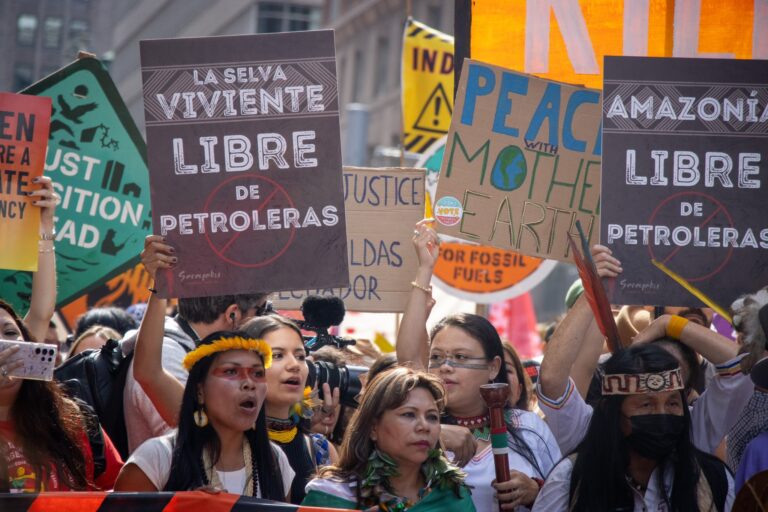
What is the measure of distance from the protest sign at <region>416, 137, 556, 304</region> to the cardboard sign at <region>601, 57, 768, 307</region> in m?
3.04

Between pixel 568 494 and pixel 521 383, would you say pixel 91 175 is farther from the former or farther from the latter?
pixel 568 494

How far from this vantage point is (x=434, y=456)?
4.37 m

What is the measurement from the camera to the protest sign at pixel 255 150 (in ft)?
16.3

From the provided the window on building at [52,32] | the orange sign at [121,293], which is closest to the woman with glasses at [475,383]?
the orange sign at [121,293]

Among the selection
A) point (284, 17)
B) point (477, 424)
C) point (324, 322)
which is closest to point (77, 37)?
point (324, 322)

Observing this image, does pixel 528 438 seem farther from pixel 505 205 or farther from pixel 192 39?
pixel 192 39

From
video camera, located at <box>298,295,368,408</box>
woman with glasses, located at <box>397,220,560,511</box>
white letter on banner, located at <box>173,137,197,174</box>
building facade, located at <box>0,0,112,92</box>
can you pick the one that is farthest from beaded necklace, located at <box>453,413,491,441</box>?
building facade, located at <box>0,0,112,92</box>

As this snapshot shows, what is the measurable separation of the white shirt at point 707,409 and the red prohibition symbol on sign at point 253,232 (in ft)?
3.74

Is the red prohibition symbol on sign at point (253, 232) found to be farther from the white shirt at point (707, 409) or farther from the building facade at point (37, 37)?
the building facade at point (37, 37)


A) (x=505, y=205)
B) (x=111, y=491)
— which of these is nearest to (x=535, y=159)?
(x=505, y=205)

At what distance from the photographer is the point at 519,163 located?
5.87 metres

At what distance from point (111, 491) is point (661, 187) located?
8.58ft

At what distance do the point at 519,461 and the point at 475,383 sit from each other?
1.30ft

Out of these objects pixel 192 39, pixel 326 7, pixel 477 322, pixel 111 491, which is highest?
pixel 326 7
